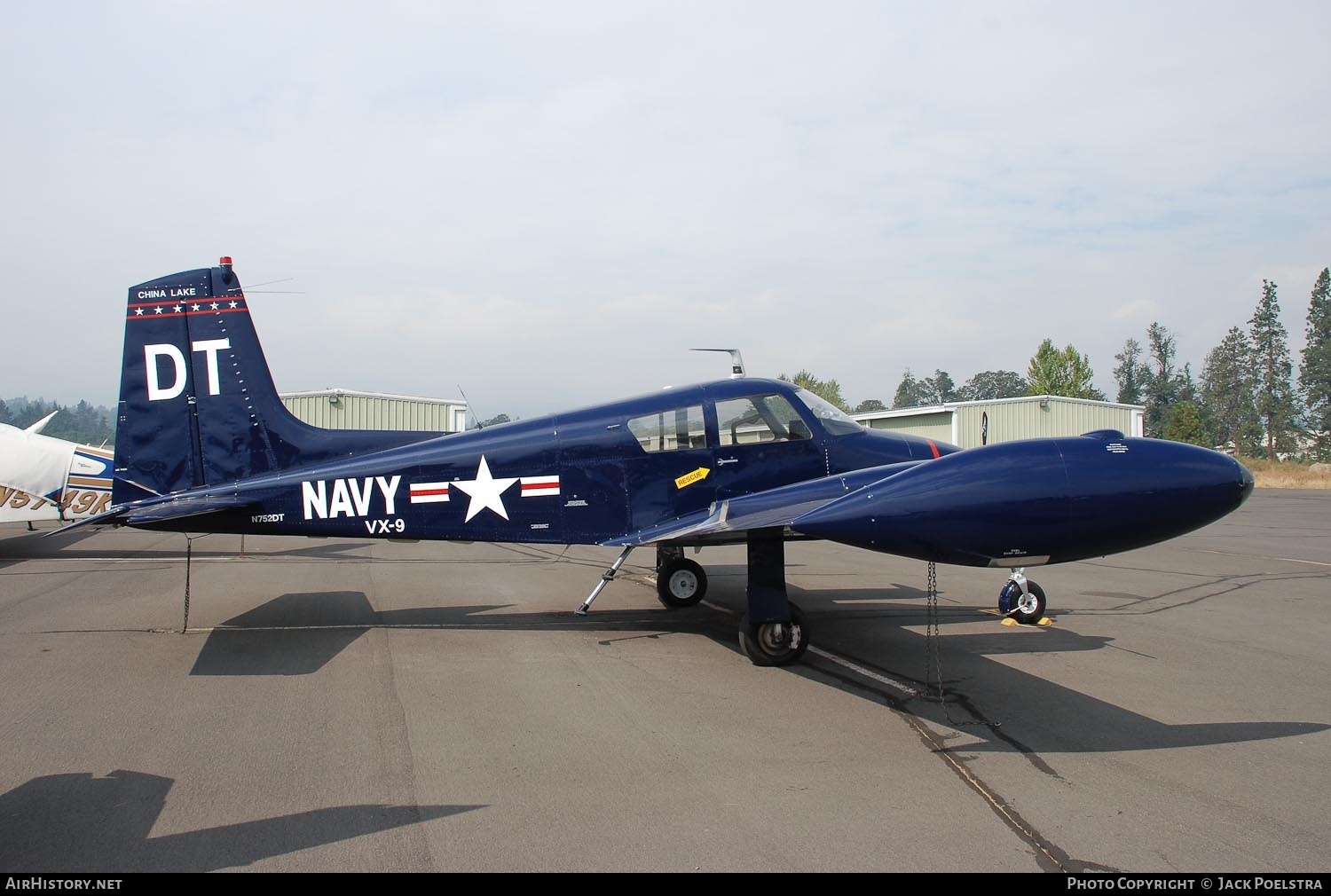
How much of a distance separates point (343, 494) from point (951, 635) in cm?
631

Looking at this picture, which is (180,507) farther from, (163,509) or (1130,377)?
(1130,377)

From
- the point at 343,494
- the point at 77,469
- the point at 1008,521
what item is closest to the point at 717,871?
the point at 1008,521

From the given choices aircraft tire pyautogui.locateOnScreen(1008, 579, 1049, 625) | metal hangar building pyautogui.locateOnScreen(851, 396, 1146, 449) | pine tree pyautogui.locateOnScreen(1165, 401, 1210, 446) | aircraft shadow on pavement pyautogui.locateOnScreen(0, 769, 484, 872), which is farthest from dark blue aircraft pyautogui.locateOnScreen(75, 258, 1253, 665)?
pine tree pyautogui.locateOnScreen(1165, 401, 1210, 446)

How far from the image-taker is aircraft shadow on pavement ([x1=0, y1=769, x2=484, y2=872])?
3.57 m

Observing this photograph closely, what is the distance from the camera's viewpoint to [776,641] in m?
7.20

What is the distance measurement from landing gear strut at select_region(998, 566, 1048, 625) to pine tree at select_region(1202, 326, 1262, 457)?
9762 cm

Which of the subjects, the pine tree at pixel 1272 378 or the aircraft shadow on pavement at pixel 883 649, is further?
the pine tree at pixel 1272 378

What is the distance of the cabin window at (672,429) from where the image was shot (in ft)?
27.2

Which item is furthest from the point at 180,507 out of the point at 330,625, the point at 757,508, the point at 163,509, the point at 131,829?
the point at 757,508

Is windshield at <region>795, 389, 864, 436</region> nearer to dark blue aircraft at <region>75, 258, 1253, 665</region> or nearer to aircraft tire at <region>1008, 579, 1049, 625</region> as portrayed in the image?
dark blue aircraft at <region>75, 258, 1253, 665</region>

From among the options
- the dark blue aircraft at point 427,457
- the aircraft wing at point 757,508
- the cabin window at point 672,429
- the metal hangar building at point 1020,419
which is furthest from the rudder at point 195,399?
the metal hangar building at point 1020,419

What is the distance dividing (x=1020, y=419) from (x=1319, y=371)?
70.9 metres

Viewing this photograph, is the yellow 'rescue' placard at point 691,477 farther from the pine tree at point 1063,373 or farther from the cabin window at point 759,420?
the pine tree at point 1063,373

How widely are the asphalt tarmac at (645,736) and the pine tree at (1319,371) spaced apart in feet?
306
